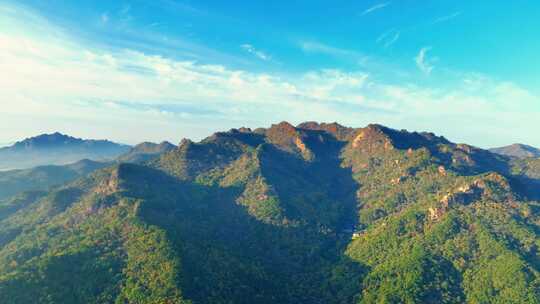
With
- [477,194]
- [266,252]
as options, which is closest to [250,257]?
[266,252]

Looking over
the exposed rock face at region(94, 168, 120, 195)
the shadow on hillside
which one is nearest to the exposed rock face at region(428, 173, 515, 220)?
the shadow on hillside

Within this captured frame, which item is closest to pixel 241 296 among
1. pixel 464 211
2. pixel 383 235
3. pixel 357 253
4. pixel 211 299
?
pixel 211 299

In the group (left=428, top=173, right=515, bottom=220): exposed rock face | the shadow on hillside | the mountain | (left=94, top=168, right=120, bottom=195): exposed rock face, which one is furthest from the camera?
(left=94, top=168, right=120, bottom=195): exposed rock face

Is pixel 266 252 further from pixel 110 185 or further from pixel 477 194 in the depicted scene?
pixel 477 194

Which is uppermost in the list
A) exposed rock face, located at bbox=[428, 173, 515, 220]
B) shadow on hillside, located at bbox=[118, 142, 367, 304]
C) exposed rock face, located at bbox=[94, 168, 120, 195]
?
exposed rock face, located at bbox=[428, 173, 515, 220]

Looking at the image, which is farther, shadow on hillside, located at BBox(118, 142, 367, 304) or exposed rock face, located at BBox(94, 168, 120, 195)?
exposed rock face, located at BBox(94, 168, 120, 195)

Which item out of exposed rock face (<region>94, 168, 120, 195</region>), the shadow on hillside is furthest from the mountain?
exposed rock face (<region>94, 168, 120, 195</region>)

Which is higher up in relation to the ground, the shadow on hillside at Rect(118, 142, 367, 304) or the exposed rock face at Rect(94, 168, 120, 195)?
the exposed rock face at Rect(94, 168, 120, 195)

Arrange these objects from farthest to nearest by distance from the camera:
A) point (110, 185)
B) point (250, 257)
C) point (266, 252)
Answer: point (110, 185) → point (266, 252) → point (250, 257)

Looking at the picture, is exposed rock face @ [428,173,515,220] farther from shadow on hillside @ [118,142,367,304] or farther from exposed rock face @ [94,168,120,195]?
exposed rock face @ [94,168,120,195]

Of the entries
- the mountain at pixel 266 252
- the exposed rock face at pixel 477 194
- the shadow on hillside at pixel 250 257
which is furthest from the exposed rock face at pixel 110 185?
the exposed rock face at pixel 477 194

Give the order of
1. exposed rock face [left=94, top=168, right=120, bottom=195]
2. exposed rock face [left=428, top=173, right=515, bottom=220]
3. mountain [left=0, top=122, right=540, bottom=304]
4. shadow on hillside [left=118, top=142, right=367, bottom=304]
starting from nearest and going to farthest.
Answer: mountain [left=0, top=122, right=540, bottom=304]
shadow on hillside [left=118, top=142, right=367, bottom=304]
exposed rock face [left=428, top=173, right=515, bottom=220]
exposed rock face [left=94, top=168, right=120, bottom=195]
